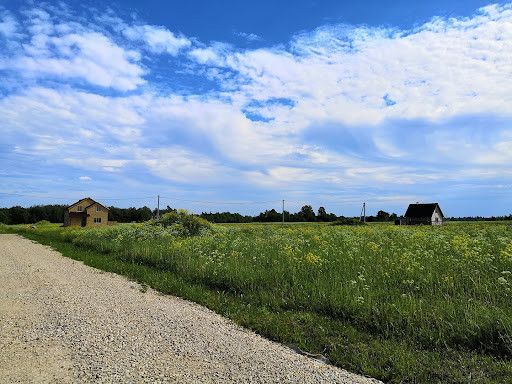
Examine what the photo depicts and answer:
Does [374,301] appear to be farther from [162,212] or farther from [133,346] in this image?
[162,212]

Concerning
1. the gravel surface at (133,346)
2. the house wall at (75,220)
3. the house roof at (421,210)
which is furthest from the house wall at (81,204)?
the gravel surface at (133,346)

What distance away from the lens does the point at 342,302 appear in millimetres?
8656

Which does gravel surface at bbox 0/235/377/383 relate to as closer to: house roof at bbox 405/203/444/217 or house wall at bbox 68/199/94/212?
house wall at bbox 68/199/94/212

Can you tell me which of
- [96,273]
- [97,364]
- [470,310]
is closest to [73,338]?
[97,364]

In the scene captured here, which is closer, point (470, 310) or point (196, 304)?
point (470, 310)

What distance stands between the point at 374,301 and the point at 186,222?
24.7 metres

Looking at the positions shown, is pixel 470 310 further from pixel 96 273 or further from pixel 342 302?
pixel 96 273

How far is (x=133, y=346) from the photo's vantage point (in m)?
6.55

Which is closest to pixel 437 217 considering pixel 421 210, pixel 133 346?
pixel 421 210

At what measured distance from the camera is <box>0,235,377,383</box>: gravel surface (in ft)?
18.1

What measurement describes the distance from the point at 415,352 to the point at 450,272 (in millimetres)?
4653

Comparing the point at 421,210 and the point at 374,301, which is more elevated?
the point at 421,210

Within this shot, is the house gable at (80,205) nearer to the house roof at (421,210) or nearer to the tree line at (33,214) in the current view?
the tree line at (33,214)

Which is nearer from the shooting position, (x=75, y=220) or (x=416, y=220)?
(x=75, y=220)
